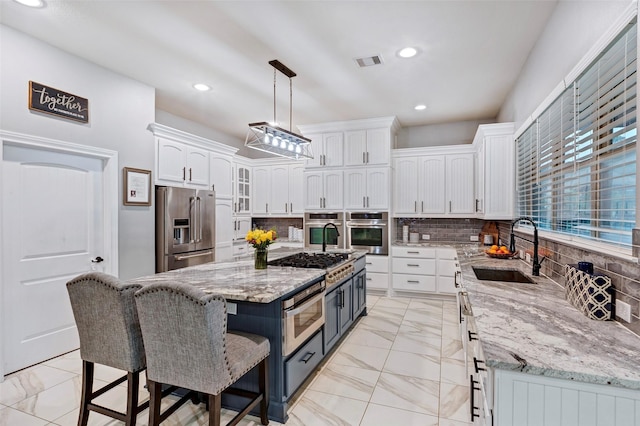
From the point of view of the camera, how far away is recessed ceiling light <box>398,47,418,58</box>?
3.00 m

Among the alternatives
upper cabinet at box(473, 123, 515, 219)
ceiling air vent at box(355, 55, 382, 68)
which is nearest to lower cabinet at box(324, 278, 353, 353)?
upper cabinet at box(473, 123, 515, 219)

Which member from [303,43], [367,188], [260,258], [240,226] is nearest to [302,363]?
[260,258]

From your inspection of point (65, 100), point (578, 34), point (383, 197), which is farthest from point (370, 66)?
point (65, 100)

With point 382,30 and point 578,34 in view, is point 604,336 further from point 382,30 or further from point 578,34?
point 382,30

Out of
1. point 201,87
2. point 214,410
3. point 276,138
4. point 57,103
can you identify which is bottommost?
point 214,410

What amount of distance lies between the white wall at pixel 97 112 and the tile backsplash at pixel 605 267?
3.92m

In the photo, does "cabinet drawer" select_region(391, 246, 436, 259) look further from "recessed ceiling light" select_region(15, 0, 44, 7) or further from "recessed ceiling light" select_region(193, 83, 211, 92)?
"recessed ceiling light" select_region(15, 0, 44, 7)

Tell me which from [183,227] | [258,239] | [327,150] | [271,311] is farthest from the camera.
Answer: [327,150]

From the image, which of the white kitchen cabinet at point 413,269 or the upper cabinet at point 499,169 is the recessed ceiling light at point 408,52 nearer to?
the upper cabinet at point 499,169

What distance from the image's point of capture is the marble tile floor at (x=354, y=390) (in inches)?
84.0

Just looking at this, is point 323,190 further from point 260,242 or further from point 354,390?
point 354,390

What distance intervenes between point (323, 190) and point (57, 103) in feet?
11.5

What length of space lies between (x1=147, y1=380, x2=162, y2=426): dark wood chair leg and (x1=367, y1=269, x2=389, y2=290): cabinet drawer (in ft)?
12.3

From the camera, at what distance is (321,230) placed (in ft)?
17.8
